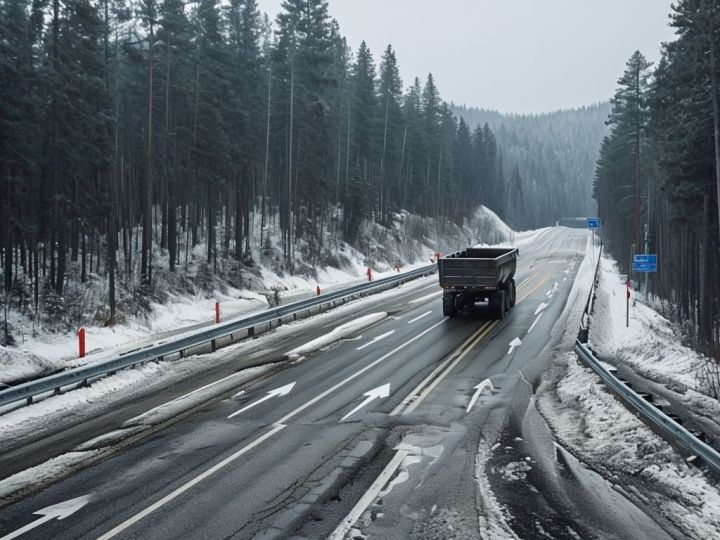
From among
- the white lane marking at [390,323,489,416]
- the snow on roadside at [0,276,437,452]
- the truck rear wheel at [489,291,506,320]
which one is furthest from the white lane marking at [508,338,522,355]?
the snow on roadside at [0,276,437,452]

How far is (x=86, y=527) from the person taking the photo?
6.30 m

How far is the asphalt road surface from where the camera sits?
6.31 meters

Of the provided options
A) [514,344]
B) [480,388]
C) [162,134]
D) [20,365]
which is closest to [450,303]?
[514,344]

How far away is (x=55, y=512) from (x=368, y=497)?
12.4 ft

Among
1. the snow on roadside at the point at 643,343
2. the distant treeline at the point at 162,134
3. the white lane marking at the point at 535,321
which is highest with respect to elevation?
the distant treeline at the point at 162,134

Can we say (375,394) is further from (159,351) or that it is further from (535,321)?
(535,321)

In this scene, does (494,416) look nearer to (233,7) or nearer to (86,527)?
(86,527)

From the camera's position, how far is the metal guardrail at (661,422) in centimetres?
700

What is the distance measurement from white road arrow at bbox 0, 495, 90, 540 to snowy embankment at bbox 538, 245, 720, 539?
6.83 meters

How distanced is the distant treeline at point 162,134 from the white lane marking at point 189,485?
1604 centimetres

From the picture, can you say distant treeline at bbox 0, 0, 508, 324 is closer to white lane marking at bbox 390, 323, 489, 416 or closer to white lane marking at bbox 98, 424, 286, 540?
white lane marking at bbox 390, 323, 489, 416

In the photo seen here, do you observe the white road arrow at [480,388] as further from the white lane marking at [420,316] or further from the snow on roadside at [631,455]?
the white lane marking at [420,316]

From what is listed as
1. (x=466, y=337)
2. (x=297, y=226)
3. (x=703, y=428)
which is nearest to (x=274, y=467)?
(x=703, y=428)

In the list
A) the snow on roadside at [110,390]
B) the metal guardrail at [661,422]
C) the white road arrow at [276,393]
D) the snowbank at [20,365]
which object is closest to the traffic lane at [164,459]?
the white road arrow at [276,393]
